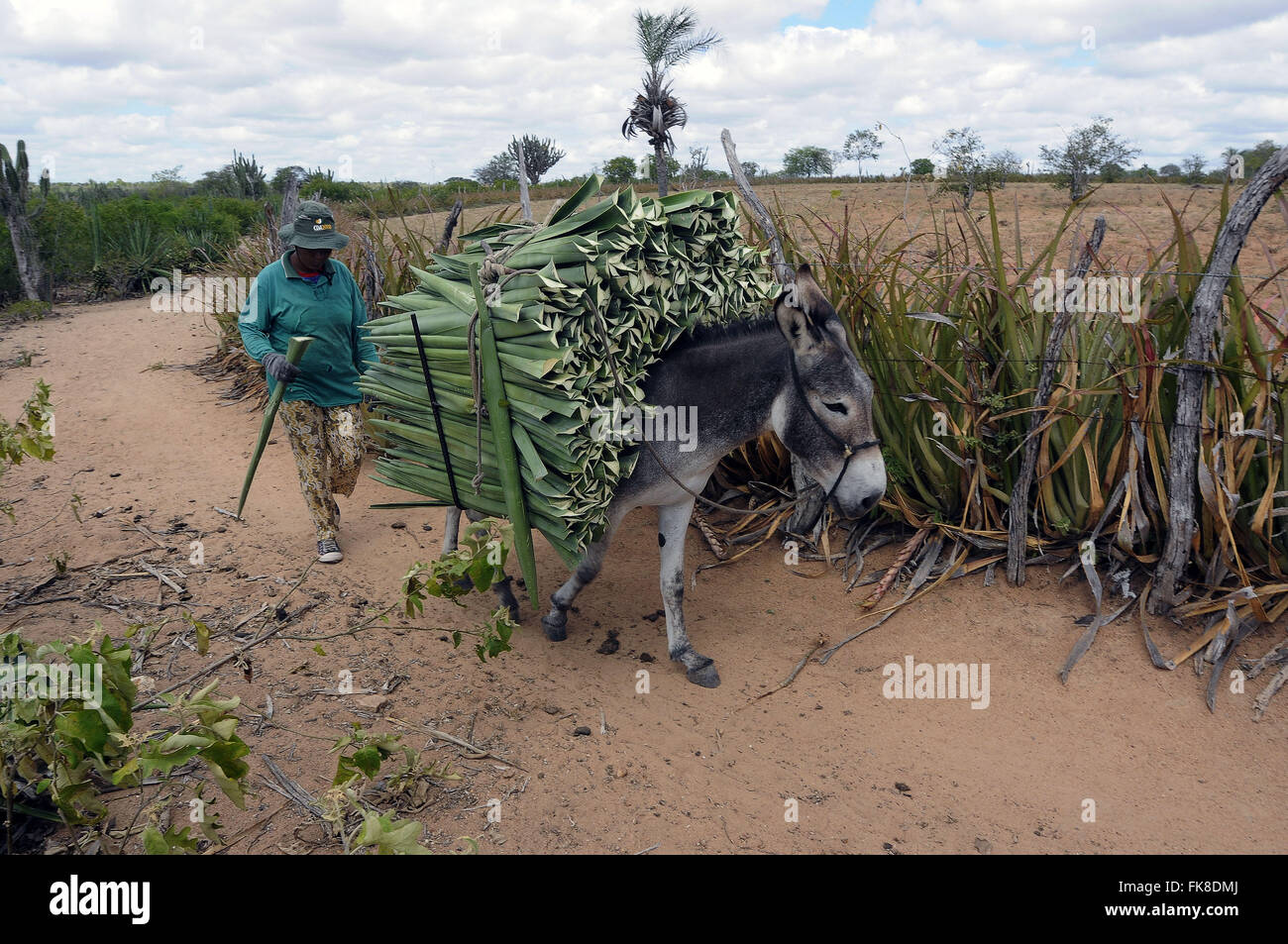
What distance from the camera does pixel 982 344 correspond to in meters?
4.54

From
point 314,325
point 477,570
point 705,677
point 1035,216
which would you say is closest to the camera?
point 477,570

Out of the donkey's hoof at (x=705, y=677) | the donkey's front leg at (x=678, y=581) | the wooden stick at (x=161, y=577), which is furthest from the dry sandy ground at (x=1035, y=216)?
the donkey's hoof at (x=705, y=677)

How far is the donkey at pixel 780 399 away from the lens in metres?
3.59

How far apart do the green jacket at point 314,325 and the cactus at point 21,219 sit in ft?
35.6

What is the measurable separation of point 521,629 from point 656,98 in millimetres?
4649

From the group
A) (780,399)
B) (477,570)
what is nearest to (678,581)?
(780,399)

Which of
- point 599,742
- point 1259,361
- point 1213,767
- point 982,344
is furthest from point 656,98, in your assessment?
point 1213,767

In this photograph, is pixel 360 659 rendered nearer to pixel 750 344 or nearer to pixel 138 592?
pixel 138 592

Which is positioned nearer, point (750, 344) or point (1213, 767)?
point (1213, 767)

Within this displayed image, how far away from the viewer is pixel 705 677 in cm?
402

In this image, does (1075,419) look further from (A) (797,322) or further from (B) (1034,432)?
(A) (797,322)

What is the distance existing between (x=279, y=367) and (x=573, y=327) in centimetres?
204

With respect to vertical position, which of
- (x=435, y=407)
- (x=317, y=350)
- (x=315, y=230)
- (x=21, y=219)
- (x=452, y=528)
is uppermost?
(x=21, y=219)

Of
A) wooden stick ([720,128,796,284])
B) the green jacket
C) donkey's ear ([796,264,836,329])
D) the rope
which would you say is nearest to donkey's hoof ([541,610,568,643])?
the rope
